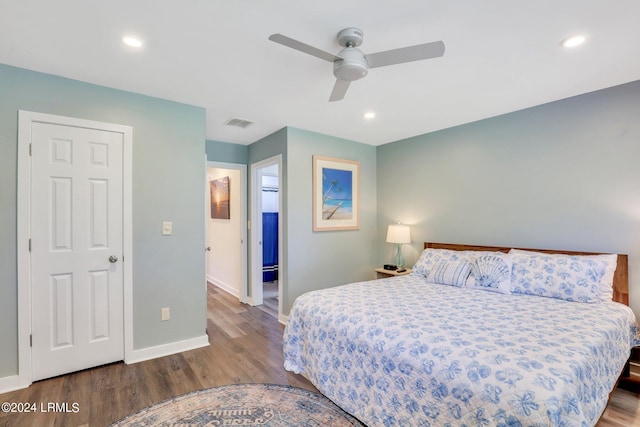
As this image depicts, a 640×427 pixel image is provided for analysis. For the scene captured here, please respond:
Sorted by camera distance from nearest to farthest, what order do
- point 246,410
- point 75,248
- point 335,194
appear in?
point 246,410 < point 75,248 < point 335,194

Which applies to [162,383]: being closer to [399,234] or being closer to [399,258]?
[399,234]

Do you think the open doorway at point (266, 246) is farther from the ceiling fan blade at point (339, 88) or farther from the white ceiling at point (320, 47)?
the ceiling fan blade at point (339, 88)

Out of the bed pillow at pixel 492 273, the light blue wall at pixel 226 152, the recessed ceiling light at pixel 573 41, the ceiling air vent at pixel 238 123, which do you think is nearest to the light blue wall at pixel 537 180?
the bed pillow at pixel 492 273

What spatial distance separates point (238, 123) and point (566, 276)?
11.8 ft

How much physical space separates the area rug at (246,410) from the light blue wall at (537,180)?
253 cm

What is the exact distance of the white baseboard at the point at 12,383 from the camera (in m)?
2.22

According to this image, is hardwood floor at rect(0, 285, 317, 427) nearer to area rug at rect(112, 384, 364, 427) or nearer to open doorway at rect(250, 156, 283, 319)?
area rug at rect(112, 384, 364, 427)

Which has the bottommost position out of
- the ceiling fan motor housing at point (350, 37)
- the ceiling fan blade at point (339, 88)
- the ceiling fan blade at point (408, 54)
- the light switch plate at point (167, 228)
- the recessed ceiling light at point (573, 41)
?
the light switch plate at point (167, 228)

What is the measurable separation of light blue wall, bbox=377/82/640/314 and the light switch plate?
9.73 feet

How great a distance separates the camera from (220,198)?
5.46 meters

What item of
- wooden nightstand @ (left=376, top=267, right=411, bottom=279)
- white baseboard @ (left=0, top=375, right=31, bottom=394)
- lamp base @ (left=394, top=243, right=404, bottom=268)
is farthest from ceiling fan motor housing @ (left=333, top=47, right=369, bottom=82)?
white baseboard @ (left=0, top=375, right=31, bottom=394)

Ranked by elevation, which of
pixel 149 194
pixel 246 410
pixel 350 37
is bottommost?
pixel 246 410

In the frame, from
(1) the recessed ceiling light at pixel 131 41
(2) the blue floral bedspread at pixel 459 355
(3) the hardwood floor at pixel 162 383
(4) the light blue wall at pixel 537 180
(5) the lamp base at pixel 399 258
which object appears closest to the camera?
(2) the blue floral bedspread at pixel 459 355

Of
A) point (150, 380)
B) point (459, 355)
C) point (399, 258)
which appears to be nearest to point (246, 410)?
point (150, 380)
